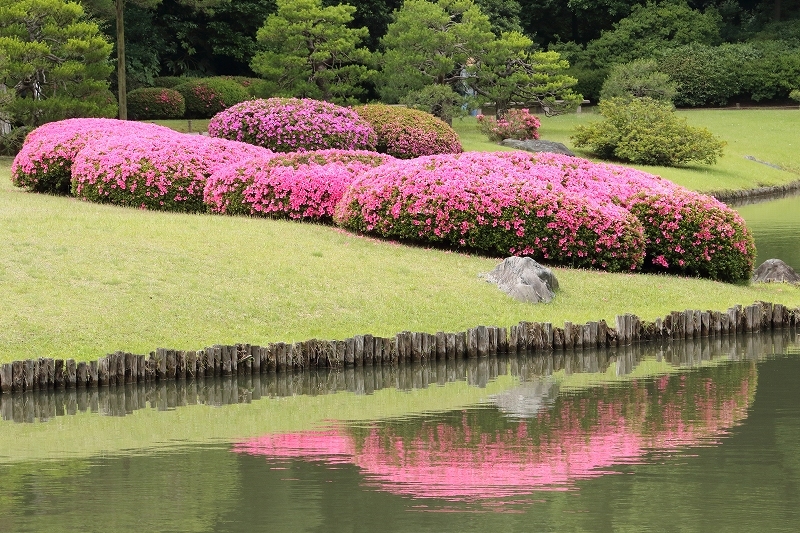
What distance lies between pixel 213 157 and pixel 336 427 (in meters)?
13.1

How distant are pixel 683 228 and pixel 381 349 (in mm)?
7403

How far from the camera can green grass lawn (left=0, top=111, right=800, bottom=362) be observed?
14977 millimetres

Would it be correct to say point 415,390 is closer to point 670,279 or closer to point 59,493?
point 59,493

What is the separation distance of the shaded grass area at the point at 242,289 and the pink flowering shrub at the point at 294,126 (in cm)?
1012

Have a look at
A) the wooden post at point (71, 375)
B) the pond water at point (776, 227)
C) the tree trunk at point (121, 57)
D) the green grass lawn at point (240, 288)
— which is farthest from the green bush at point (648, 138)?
the wooden post at point (71, 375)

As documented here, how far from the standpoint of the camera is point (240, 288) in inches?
658

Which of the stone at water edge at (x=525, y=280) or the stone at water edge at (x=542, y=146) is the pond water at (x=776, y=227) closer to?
the stone at water edge at (x=525, y=280)

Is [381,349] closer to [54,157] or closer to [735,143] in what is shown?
[54,157]

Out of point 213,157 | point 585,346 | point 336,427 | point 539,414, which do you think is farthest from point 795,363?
point 213,157

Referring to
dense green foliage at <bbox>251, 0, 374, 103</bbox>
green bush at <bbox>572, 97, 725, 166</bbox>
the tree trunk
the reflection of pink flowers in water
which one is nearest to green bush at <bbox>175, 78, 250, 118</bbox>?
dense green foliage at <bbox>251, 0, 374, 103</bbox>

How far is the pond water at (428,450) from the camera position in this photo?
8.89m

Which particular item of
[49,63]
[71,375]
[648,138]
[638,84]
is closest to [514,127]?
[648,138]

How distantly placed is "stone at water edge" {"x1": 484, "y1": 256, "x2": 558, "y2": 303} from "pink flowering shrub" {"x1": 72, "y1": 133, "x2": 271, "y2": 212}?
7.59 metres

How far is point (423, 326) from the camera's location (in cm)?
1608
